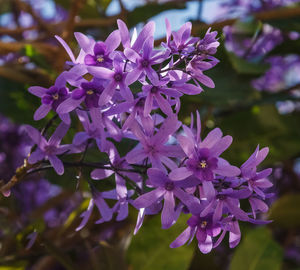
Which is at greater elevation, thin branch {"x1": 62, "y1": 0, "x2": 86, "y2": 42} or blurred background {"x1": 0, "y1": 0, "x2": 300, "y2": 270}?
thin branch {"x1": 62, "y1": 0, "x2": 86, "y2": 42}

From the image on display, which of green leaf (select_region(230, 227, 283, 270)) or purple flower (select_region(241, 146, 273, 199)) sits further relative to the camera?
green leaf (select_region(230, 227, 283, 270))

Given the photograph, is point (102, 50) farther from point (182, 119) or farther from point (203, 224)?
point (182, 119)

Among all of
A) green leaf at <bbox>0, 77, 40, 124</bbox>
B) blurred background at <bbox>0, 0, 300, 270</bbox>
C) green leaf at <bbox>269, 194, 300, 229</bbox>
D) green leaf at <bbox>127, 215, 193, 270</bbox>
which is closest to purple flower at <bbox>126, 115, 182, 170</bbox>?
blurred background at <bbox>0, 0, 300, 270</bbox>

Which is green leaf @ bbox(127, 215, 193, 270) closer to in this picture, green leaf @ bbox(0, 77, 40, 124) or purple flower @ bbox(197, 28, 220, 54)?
green leaf @ bbox(0, 77, 40, 124)

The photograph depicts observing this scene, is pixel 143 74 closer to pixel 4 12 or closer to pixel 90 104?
pixel 90 104

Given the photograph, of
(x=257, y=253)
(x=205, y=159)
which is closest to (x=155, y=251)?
(x=257, y=253)

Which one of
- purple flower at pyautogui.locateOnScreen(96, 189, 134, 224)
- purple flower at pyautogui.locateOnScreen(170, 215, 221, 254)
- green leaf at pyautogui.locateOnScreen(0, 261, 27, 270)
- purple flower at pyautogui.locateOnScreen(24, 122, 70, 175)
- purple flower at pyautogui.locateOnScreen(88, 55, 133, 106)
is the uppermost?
purple flower at pyautogui.locateOnScreen(88, 55, 133, 106)

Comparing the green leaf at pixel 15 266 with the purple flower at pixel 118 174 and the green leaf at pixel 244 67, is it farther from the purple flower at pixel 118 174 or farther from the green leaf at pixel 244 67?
the green leaf at pixel 244 67
